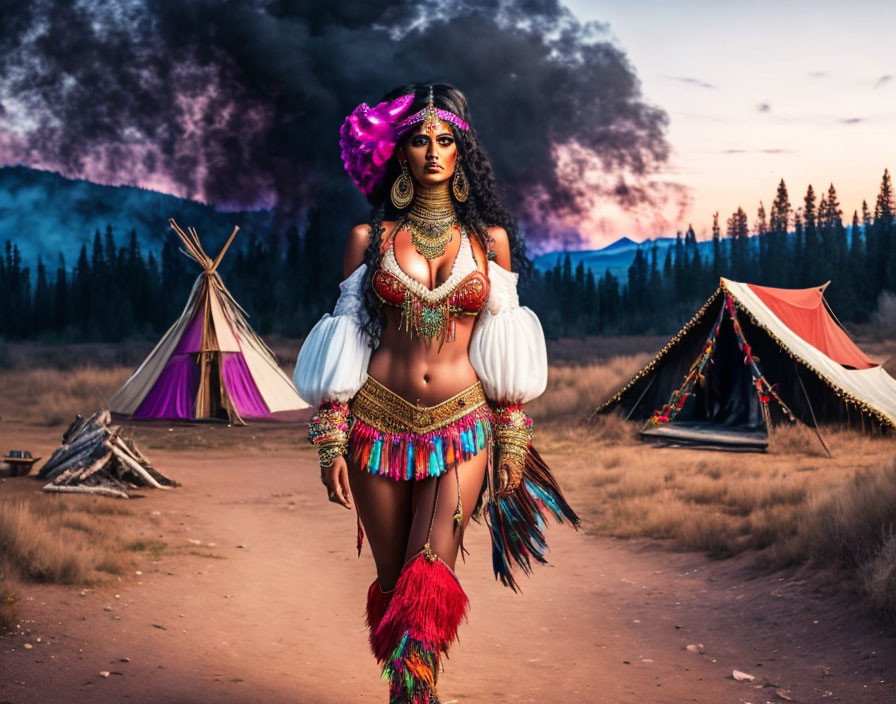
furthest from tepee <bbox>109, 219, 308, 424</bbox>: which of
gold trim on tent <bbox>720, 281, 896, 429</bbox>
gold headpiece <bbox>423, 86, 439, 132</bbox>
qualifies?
gold headpiece <bbox>423, 86, 439, 132</bbox>

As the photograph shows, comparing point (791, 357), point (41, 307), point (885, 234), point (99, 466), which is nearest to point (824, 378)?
point (791, 357)

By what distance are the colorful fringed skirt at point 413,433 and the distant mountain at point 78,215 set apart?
274 ft

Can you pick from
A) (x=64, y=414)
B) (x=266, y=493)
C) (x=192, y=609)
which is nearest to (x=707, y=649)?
→ (x=192, y=609)

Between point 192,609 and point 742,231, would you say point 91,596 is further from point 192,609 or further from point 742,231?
point 742,231

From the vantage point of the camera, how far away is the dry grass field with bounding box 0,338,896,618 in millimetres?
6699

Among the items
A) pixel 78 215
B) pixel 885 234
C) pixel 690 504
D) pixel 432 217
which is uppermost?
pixel 78 215

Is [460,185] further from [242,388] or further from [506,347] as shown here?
[242,388]

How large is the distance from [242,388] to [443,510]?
13594 mm

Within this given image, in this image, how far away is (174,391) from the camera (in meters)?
16.5

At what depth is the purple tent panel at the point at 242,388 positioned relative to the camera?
16.7 m

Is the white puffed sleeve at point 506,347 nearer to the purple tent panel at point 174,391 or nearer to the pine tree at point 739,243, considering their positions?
the purple tent panel at point 174,391

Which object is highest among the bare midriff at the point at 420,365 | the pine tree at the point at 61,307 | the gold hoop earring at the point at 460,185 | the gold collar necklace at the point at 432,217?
the pine tree at the point at 61,307

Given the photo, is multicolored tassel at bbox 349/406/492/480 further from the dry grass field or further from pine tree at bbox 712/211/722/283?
pine tree at bbox 712/211/722/283

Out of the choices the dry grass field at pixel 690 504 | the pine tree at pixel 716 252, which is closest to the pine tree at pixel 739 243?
the pine tree at pixel 716 252
